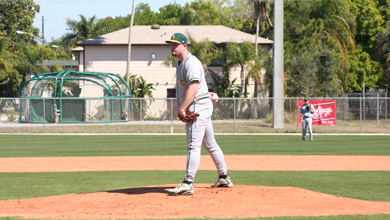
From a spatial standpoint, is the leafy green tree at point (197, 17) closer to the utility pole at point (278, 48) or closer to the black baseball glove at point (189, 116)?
the utility pole at point (278, 48)

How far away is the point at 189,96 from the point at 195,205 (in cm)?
148

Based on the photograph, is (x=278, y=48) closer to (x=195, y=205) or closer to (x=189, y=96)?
(x=189, y=96)

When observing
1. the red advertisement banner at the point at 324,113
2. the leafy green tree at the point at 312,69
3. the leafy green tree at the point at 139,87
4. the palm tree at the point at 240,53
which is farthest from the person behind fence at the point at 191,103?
the leafy green tree at the point at 139,87

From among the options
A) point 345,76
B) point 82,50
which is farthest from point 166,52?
point 345,76

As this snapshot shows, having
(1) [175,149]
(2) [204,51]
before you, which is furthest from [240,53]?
(1) [175,149]

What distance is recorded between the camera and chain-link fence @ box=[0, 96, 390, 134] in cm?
2605

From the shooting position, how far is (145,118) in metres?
30.4

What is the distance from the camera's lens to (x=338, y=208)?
589cm

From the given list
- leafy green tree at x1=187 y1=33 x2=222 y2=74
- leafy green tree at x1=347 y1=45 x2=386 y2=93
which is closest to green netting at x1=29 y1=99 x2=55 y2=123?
leafy green tree at x1=187 y1=33 x2=222 y2=74

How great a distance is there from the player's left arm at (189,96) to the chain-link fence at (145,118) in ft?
61.2

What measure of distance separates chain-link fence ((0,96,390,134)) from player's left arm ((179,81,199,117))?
735 inches

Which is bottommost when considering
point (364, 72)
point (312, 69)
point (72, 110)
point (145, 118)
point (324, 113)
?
point (145, 118)

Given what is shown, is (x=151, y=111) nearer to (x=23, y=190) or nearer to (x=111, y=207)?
(x=23, y=190)

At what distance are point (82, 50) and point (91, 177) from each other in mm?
32406
